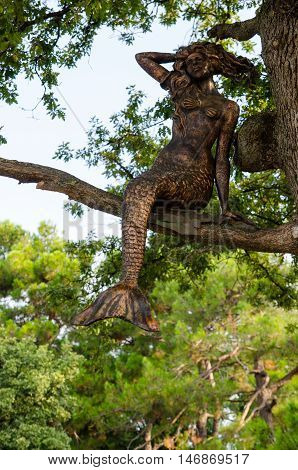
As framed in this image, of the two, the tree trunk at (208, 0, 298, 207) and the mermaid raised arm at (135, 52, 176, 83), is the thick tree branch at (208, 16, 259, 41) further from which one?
the mermaid raised arm at (135, 52, 176, 83)

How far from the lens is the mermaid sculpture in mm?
2889

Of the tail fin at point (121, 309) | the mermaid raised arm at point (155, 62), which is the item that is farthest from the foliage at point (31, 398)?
the tail fin at point (121, 309)

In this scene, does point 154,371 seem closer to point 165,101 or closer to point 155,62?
point 165,101

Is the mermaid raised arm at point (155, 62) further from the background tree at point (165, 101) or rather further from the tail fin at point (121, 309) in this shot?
the tail fin at point (121, 309)

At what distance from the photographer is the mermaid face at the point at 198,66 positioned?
3596mm

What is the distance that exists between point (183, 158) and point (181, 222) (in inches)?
14.2

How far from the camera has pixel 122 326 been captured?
1223 cm

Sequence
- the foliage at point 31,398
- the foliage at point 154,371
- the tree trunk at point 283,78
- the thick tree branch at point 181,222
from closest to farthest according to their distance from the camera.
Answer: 1. the thick tree branch at point 181,222
2. the tree trunk at point 283,78
3. the foliage at point 31,398
4. the foliage at point 154,371

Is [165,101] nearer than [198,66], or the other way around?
[198,66]

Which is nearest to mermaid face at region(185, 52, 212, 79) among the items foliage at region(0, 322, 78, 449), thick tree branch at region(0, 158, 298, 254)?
thick tree branch at region(0, 158, 298, 254)

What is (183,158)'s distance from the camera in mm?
3408

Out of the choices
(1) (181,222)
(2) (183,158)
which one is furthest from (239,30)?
(1) (181,222)

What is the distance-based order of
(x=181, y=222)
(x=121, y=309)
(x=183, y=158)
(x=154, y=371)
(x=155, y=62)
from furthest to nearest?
(x=154, y=371) → (x=155, y=62) → (x=183, y=158) → (x=181, y=222) → (x=121, y=309)

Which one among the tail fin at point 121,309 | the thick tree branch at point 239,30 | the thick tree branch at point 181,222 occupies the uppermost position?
the thick tree branch at point 239,30
